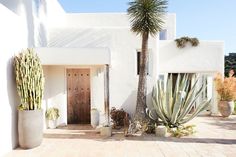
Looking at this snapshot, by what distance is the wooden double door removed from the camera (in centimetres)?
1326

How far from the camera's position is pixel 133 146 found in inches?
356

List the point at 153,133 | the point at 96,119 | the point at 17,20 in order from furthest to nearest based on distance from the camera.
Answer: the point at 96,119, the point at 153,133, the point at 17,20

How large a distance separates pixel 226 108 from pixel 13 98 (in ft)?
39.7

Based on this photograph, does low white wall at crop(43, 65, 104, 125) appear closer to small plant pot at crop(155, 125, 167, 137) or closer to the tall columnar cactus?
Result: small plant pot at crop(155, 125, 167, 137)

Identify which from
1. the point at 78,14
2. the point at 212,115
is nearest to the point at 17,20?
the point at 78,14

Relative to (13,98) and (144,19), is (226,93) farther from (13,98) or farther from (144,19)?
(13,98)

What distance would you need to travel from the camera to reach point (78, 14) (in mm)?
17812

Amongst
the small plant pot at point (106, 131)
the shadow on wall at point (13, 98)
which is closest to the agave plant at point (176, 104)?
the small plant pot at point (106, 131)

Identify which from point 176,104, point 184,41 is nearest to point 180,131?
point 176,104

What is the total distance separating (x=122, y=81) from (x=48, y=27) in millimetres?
4745

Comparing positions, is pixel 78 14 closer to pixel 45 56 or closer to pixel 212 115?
pixel 45 56

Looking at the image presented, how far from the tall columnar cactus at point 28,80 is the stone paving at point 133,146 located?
63.8 inches

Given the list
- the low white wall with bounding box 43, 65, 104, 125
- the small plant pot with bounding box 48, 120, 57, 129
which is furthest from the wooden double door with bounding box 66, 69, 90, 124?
the small plant pot with bounding box 48, 120, 57, 129

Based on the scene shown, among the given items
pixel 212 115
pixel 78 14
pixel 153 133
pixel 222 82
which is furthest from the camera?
pixel 78 14
